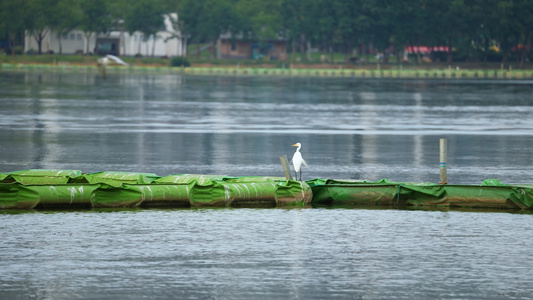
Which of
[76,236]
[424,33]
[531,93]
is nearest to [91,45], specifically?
[424,33]

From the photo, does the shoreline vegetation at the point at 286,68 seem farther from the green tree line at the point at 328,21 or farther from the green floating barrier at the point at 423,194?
the green floating barrier at the point at 423,194

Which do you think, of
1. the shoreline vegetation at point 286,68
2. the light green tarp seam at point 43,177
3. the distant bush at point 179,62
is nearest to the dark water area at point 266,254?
the light green tarp seam at point 43,177

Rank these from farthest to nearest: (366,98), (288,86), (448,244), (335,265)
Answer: (288,86), (366,98), (448,244), (335,265)

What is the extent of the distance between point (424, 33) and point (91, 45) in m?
Result: 63.3

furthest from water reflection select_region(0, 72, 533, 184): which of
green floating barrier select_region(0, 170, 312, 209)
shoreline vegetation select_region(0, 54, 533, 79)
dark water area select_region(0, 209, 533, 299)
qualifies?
shoreline vegetation select_region(0, 54, 533, 79)

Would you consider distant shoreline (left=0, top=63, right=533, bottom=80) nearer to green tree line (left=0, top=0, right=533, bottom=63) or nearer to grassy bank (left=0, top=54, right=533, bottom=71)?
grassy bank (left=0, top=54, right=533, bottom=71)

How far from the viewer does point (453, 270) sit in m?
20.3

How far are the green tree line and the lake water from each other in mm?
83398

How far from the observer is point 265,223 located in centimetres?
2605

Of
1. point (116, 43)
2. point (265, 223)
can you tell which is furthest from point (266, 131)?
point (116, 43)

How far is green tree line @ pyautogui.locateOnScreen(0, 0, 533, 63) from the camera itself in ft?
512

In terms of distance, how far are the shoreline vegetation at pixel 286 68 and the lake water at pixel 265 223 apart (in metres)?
83.3

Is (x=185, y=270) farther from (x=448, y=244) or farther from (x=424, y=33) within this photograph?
(x=424, y=33)

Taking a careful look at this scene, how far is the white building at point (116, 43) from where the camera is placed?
588 ft
